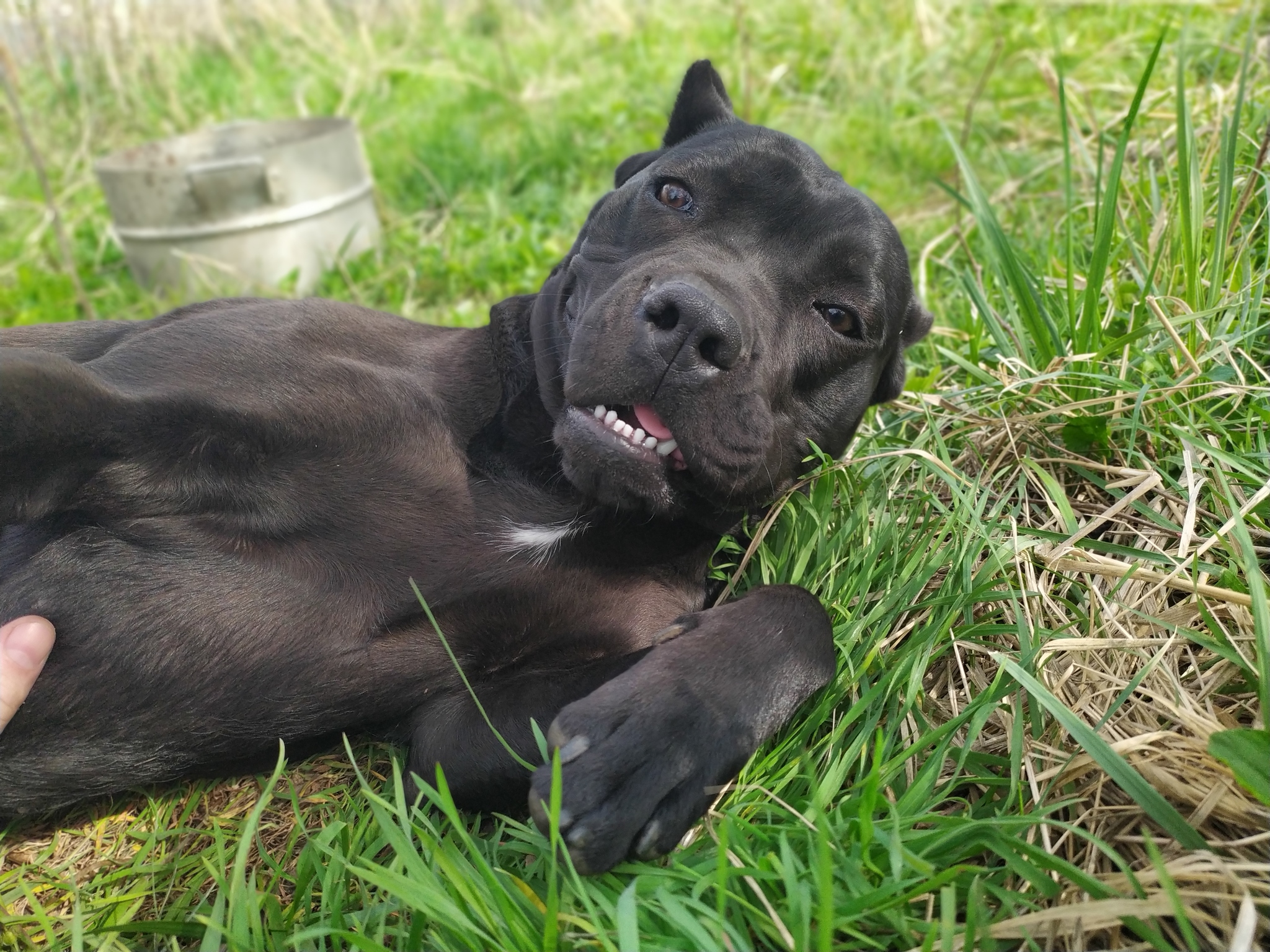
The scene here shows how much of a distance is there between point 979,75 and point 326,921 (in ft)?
21.1

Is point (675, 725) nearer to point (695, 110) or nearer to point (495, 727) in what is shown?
point (495, 727)

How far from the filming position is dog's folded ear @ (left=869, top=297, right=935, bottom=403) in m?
3.21

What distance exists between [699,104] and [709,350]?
136cm

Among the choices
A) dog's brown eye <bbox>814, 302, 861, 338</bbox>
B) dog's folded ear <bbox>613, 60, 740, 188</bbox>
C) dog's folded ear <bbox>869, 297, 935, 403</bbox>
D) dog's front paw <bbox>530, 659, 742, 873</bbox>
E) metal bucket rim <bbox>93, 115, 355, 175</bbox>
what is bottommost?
dog's front paw <bbox>530, 659, 742, 873</bbox>

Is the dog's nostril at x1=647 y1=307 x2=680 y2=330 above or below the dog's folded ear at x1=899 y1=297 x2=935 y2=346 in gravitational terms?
above

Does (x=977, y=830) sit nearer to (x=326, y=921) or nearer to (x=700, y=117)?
(x=326, y=921)

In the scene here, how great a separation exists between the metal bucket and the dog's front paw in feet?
13.9

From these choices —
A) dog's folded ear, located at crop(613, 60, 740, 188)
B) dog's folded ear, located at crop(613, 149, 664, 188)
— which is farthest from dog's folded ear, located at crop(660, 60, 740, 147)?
dog's folded ear, located at crop(613, 149, 664, 188)

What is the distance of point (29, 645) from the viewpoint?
2162mm

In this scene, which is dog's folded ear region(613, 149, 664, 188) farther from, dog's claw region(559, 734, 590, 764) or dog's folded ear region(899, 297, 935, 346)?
dog's claw region(559, 734, 590, 764)

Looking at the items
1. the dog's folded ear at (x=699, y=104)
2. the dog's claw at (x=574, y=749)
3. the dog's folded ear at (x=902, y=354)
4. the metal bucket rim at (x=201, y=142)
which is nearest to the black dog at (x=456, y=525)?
the dog's claw at (x=574, y=749)

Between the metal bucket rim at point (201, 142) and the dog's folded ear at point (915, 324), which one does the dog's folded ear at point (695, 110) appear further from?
the metal bucket rim at point (201, 142)

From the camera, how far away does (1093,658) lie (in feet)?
7.58


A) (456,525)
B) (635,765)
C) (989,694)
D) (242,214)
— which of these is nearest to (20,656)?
(456,525)
